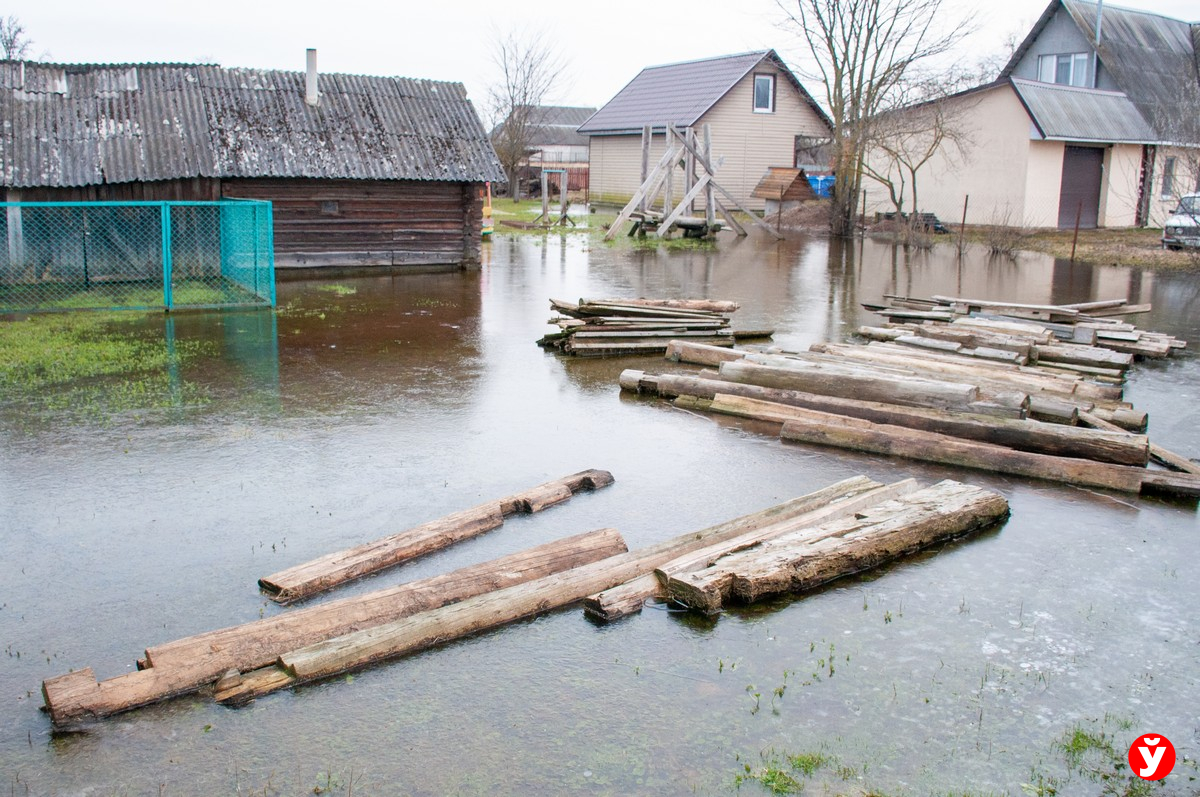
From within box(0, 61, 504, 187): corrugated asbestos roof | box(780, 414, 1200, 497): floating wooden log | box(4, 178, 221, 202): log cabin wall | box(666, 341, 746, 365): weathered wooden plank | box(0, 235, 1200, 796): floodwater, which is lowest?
box(0, 235, 1200, 796): floodwater

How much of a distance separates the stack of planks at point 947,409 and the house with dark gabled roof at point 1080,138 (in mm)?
22392

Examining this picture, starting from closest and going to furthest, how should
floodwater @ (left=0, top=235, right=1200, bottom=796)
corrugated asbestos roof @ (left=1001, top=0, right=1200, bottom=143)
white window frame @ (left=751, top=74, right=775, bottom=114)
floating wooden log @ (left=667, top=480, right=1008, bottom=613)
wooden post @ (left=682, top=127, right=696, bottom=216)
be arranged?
floodwater @ (left=0, top=235, right=1200, bottom=796)
floating wooden log @ (left=667, top=480, right=1008, bottom=613)
wooden post @ (left=682, top=127, right=696, bottom=216)
corrugated asbestos roof @ (left=1001, top=0, right=1200, bottom=143)
white window frame @ (left=751, top=74, right=775, bottom=114)

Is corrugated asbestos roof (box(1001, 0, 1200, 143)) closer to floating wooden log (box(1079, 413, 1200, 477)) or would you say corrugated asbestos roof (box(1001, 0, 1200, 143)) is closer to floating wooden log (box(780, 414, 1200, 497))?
floating wooden log (box(1079, 413, 1200, 477))

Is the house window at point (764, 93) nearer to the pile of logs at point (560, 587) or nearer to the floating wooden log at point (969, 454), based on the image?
the floating wooden log at point (969, 454)

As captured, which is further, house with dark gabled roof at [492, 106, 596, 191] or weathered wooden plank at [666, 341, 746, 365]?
house with dark gabled roof at [492, 106, 596, 191]

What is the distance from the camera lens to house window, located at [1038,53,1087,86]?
38219 millimetres

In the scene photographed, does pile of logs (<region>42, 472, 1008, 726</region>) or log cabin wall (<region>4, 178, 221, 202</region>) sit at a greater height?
log cabin wall (<region>4, 178, 221, 202</region>)

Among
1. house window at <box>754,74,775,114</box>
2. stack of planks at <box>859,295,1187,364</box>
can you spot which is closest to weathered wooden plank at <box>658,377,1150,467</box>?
stack of planks at <box>859,295,1187,364</box>

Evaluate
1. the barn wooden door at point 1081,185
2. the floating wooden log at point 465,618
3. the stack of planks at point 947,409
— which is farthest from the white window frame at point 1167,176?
the floating wooden log at point 465,618

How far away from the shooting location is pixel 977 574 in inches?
249

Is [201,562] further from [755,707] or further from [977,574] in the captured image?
[977,574]

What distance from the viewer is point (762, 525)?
6699 mm

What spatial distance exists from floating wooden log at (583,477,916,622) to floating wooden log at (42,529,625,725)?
481mm

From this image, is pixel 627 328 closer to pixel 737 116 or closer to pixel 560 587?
pixel 560 587
